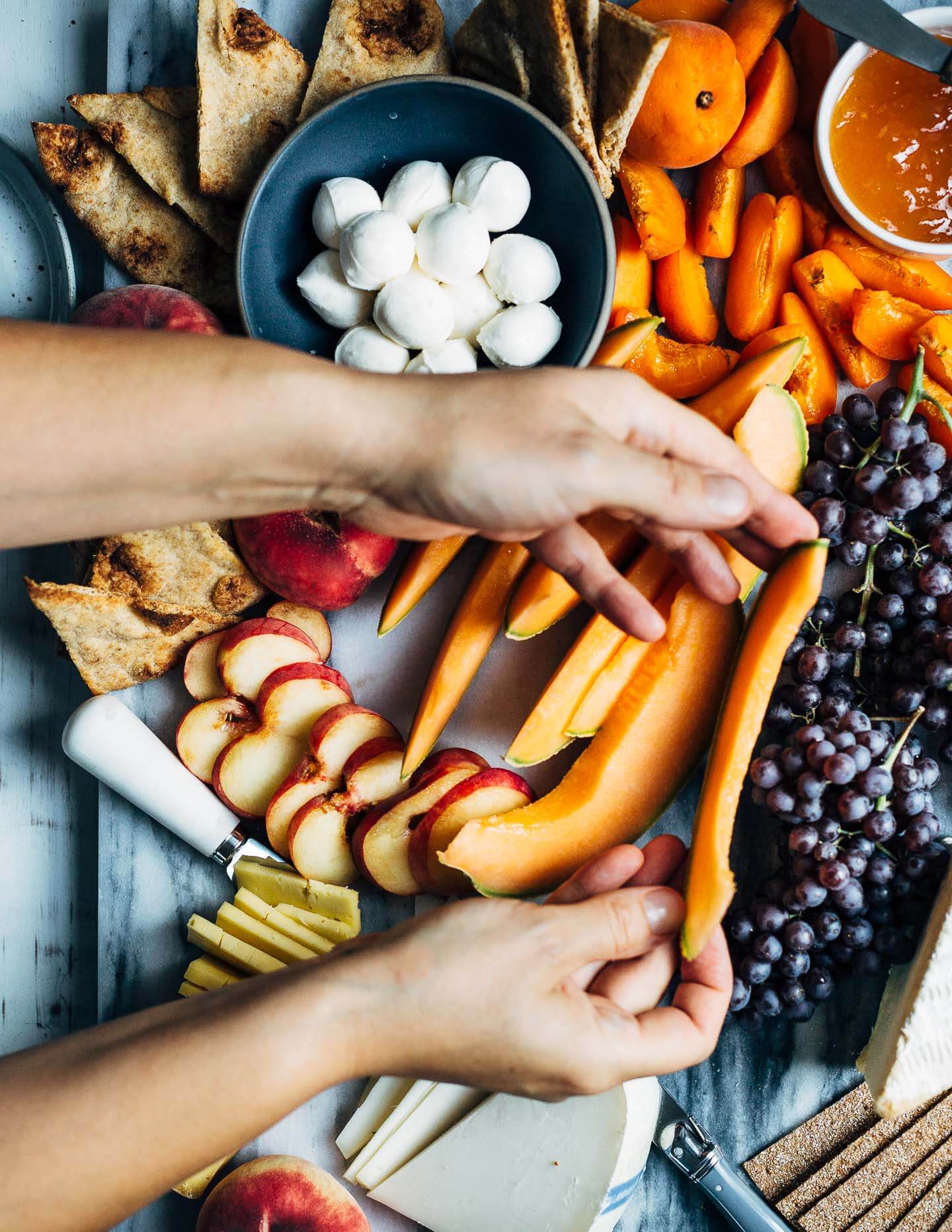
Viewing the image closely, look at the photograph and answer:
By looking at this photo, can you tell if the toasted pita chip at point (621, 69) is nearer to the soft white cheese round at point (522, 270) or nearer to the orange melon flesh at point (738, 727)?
the soft white cheese round at point (522, 270)

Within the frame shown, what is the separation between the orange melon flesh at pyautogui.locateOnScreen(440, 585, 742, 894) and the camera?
4.27 feet

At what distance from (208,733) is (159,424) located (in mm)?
640

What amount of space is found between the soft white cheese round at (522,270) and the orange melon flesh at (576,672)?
1.29 feet

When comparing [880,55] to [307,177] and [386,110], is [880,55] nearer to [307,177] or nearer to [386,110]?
[386,110]

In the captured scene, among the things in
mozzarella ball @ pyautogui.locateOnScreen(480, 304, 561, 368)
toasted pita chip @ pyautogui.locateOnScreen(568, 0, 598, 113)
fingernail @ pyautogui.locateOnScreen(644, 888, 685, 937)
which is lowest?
fingernail @ pyautogui.locateOnScreen(644, 888, 685, 937)

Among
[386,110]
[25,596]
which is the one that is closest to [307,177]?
[386,110]

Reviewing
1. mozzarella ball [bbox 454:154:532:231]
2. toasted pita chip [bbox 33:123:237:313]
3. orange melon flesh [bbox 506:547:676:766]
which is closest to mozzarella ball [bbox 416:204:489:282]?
mozzarella ball [bbox 454:154:532:231]

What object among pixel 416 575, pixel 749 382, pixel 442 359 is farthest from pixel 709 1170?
pixel 442 359

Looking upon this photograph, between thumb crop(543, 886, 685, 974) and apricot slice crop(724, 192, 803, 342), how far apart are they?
85 centimetres

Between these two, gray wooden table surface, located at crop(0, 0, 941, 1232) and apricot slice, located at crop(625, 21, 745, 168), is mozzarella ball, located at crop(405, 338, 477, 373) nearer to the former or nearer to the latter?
gray wooden table surface, located at crop(0, 0, 941, 1232)

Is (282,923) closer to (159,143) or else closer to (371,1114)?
(371,1114)

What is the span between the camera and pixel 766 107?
142cm

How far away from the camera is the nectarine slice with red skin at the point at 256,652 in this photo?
57.4 inches

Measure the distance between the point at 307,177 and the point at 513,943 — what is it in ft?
3.51
